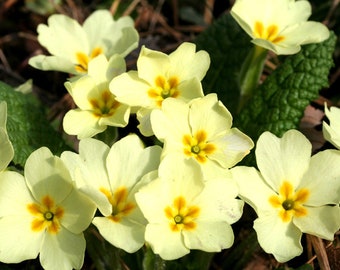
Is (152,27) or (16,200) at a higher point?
(16,200)

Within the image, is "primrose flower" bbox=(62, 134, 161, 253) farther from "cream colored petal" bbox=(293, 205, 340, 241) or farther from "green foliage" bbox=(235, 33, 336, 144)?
"green foliage" bbox=(235, 33, 336, 144)

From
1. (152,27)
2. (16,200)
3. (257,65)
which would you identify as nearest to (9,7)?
(152,27)

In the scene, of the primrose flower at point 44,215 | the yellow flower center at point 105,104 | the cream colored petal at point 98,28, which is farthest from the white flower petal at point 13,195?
the cream colored petal at point 98,28

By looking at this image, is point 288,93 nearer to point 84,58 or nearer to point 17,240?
point 84,58

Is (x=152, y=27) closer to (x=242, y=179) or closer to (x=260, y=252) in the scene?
(x=260, y=252)

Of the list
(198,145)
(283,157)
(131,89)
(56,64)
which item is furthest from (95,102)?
(283,157)

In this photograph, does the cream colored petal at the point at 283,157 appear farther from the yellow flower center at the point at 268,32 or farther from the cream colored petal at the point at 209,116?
the yellow flower center at the point at 268,32
